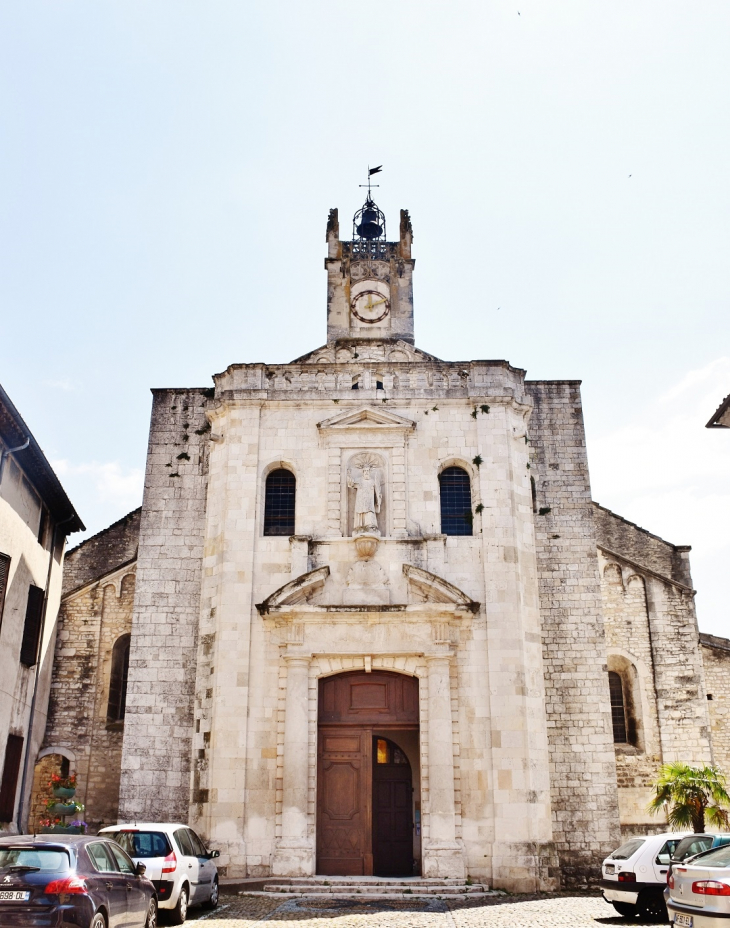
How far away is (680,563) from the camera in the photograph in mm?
24422

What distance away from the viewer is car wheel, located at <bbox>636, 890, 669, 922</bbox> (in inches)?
516

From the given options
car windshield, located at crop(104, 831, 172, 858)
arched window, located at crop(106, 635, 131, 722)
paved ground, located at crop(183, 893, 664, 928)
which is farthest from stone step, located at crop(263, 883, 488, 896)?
arched window, located at crop(106, 635, 131, 722)

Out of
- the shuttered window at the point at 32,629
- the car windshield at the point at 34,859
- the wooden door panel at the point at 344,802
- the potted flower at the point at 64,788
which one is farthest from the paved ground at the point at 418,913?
the shuttered window at the point at 32,629

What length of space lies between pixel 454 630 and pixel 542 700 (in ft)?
7.28

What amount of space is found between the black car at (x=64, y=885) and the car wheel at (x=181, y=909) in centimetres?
209

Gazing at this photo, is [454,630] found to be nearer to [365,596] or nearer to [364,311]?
[365,596]

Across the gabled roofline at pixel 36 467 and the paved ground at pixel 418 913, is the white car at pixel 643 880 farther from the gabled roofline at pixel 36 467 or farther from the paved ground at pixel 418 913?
the gabled roofline at pixel 36 467

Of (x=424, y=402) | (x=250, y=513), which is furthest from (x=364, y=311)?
(x=250, y=513)

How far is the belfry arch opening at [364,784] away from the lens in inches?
669

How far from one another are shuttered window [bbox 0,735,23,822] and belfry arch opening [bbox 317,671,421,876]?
6060 millimetres

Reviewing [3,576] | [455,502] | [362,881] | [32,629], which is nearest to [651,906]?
[362,881]

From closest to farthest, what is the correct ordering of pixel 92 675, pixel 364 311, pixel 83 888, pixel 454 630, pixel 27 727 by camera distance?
pixel 83 888, pixel 454 630, pixel 27 727, pixel 92 675, pixel 364 311

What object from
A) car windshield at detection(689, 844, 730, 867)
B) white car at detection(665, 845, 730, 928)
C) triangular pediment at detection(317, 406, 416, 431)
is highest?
triangular pediment at detection(317, 406, 416, 431)

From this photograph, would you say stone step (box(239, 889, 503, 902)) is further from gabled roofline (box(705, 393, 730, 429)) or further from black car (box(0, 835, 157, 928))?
gabled roofline (box(705, 393, 730, 429))
